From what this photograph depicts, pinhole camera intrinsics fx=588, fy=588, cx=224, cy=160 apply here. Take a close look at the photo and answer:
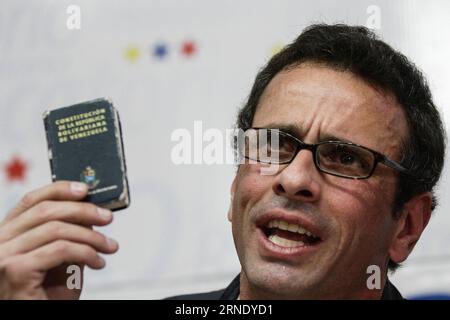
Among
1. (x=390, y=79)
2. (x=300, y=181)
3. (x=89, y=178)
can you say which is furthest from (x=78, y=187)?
(x=390, y=79)

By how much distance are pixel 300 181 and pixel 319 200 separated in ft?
0.23

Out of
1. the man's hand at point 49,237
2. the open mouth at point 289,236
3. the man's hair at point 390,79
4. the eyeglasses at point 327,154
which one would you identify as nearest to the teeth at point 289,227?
the open mouth at point 289,236

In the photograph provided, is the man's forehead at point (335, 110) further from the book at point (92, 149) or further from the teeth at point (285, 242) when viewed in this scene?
the book at point (92, 149)

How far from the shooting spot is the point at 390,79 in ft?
4.96

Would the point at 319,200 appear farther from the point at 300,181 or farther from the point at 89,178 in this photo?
the point at 89,178

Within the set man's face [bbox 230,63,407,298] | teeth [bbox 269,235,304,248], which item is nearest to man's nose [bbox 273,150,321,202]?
man's face [bbox 230,63,407,298]

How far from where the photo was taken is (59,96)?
82.7 inches

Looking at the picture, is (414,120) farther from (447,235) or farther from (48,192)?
(48,192)

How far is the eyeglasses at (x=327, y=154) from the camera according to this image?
1.37 meters

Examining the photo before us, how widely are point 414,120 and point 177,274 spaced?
90 cm

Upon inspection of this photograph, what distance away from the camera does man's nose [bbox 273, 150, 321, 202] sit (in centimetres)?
129

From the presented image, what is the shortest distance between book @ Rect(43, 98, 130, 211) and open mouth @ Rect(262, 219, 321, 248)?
0.41 metres

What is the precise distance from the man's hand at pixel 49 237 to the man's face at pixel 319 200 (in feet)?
1.43
